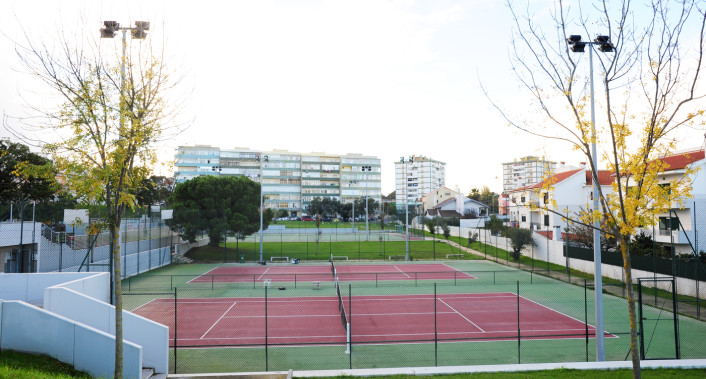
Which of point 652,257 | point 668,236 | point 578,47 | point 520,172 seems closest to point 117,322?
point 578,47

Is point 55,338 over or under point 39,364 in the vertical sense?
over

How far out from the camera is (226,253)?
38.9 m

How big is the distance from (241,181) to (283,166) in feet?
238

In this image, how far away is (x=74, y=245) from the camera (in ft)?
82.1

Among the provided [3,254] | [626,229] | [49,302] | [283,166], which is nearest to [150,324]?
[49,302]

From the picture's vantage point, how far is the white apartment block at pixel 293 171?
107438mm

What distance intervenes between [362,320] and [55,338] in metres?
10.9

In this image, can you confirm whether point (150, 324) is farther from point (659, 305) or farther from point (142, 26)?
point (659, 305)

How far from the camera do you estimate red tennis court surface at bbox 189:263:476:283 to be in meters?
28.7

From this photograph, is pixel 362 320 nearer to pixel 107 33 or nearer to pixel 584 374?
pixel 584 374

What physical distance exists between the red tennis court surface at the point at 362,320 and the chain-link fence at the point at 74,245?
469 centimetres

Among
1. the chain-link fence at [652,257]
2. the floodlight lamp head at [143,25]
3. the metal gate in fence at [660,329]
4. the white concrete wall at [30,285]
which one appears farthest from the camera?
the chain-link fence at [652,257]

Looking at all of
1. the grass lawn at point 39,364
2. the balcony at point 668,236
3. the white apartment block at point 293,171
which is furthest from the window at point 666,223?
the white apartment block at point 293,171

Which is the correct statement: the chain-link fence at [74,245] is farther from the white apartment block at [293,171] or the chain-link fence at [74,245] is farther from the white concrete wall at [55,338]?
the white apartment block at [293,171]
